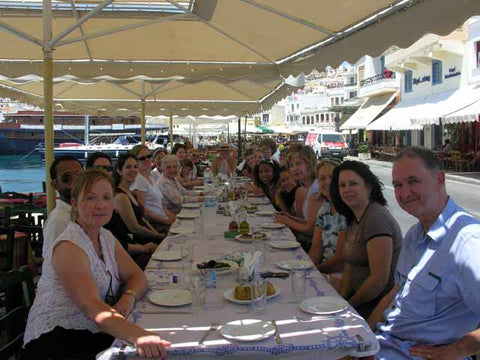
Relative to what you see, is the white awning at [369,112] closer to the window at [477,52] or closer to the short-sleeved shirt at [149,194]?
the window at [477,52]

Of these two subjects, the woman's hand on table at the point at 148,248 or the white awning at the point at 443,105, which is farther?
the white awning at the point at 443,105

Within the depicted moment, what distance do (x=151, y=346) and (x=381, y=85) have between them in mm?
35100

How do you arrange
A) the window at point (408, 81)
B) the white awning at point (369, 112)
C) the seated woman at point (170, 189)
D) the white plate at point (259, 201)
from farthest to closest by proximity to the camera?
the white awning at point (369, 112) → the window at point (408, 81) → the seated woman at point (170, 189) → the white plate at point (259, 201)

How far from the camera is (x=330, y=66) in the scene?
15.7 ft

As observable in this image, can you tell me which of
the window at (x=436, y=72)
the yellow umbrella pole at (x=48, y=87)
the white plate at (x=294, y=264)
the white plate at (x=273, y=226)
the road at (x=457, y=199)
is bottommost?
the road at (x=457, y=199)

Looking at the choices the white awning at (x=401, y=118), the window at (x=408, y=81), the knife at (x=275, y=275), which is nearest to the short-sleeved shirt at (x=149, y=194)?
the knife at (x=275, y=275)

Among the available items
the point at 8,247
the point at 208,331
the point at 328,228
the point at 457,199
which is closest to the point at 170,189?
the point at 8,247

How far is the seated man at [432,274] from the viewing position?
1.91 m

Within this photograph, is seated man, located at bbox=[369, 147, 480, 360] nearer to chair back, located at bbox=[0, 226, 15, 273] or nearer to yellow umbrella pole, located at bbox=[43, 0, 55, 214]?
chair back, located at bbox=[0, 226, 15, 273]

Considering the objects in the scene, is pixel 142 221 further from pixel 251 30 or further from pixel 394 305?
pixel 394 305

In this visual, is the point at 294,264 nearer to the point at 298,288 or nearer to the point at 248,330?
the point at 298,288

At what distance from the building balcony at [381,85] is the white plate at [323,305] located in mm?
33637

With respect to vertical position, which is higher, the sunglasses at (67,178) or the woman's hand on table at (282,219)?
the sunglasses at (67,178)

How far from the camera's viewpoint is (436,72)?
26.3m
